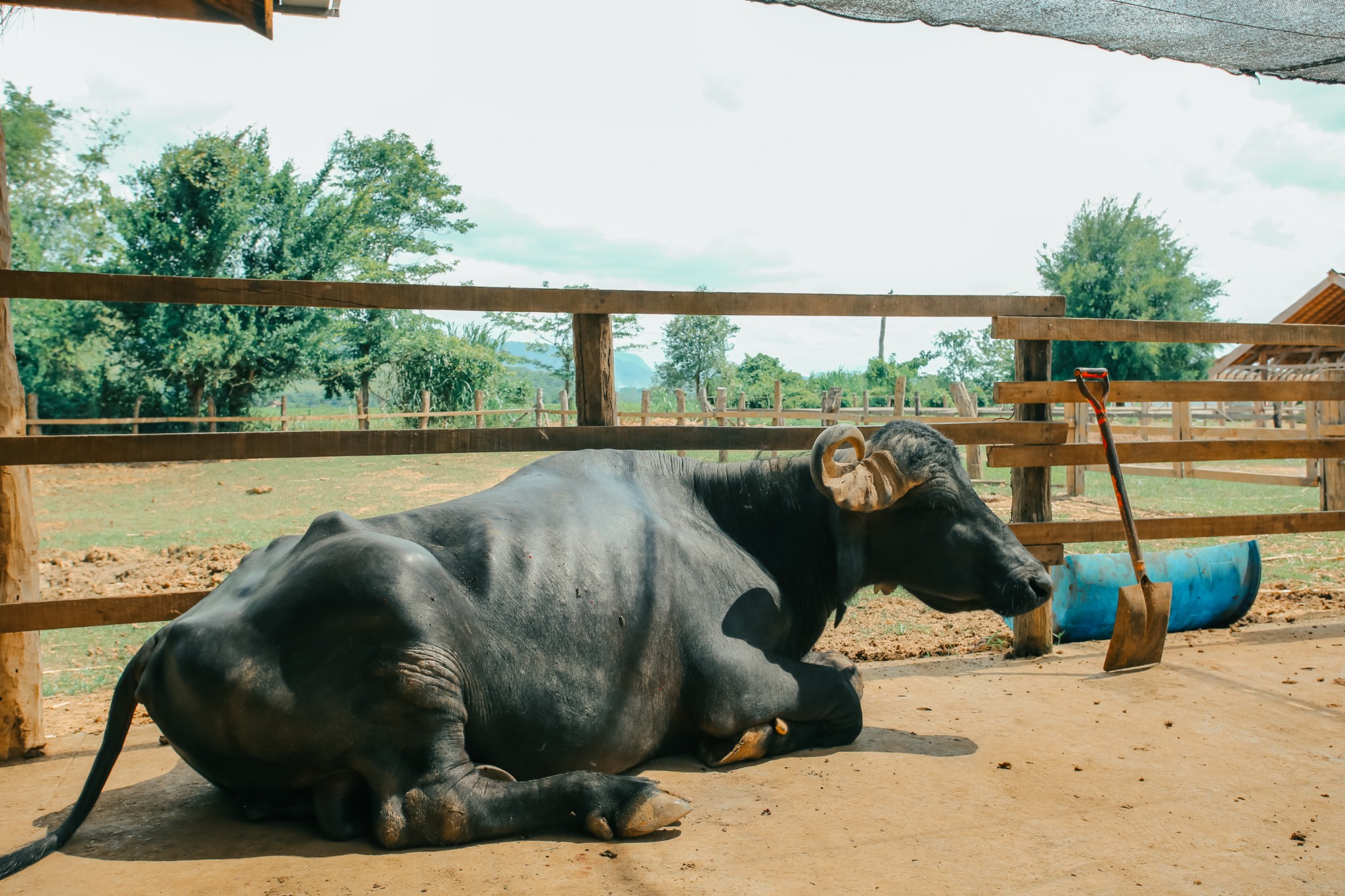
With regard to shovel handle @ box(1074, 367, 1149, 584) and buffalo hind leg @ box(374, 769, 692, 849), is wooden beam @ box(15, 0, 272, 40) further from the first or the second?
shovel handle @ box(1074, 367, 1149, 584)

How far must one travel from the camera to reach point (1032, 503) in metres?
4.90

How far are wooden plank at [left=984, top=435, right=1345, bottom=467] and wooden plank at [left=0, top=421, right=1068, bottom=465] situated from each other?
15 centimetres

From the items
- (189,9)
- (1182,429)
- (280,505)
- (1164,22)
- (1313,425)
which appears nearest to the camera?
(189,9)

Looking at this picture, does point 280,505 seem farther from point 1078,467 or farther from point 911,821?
point 1078,467

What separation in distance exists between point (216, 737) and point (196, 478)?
15985 millimetres

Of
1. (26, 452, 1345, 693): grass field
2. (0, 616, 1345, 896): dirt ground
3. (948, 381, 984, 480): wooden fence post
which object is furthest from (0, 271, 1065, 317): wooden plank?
(948, 381, 984, 480): wooden fence post

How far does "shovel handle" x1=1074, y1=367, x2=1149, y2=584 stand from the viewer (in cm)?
430

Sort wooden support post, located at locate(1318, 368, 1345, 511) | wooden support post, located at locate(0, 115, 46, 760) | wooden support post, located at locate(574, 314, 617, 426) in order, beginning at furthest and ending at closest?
wooden support post, located at locate(1318, 368, 1345, 511) → wooden support post, located at locate(574, 314, 617, 426) → wooden support post, located at locate(0, 115, 46, 760)

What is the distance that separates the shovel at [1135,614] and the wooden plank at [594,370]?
2280 millimetres

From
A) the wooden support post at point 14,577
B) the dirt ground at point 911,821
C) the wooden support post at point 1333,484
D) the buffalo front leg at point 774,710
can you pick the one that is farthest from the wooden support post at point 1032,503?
the wooden support post at point 1333,484

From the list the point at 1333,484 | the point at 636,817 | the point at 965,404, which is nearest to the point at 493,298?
the point at 636,817

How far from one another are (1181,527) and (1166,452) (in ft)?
1.43

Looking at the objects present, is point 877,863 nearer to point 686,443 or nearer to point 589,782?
point 589,782

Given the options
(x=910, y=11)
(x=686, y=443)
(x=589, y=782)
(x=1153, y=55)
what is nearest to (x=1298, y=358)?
(x=1153, y=55)
